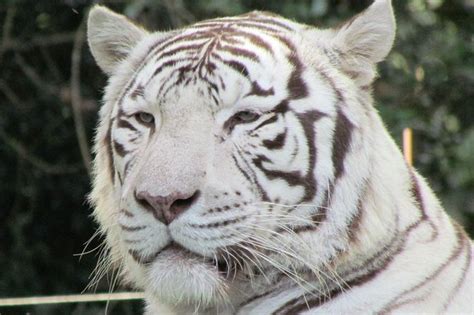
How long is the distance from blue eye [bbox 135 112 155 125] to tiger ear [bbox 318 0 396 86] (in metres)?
0.49

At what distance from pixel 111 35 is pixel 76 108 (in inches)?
96.0

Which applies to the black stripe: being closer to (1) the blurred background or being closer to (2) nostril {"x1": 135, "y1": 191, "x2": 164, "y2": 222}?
(2) nostril {"x1": 135, "y1": 191, "x2": 164, "y2": 222}

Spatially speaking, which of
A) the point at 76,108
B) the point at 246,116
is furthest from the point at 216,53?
the point at 76,108

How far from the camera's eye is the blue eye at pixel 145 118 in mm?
2680

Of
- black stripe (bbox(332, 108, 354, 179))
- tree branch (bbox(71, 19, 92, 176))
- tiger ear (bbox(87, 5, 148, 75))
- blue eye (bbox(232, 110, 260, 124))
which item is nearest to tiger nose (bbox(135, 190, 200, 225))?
blue eye (bbox(232, 110, 260, 124))

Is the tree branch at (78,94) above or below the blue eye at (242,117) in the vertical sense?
below

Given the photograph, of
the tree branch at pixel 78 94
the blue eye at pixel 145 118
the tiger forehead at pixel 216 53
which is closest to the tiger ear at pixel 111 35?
the tiger forehead at pixel 216 53

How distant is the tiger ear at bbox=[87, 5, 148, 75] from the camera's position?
299 centimetres

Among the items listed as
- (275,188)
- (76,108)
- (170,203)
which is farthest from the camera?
(76,108)

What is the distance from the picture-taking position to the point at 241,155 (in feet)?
8.40

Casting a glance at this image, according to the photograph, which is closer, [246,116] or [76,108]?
[246,116]

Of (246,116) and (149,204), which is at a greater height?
(246,116)

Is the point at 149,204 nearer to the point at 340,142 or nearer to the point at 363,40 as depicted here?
the point at 340,142

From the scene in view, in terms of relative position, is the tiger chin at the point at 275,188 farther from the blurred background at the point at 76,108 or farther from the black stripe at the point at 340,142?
the blurred background at the point at 76,108
